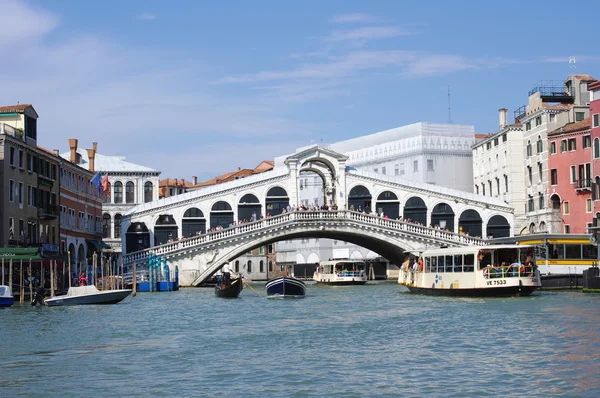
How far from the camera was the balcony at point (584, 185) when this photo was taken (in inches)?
1823

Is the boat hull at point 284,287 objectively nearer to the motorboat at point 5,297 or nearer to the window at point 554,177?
the motorboat at point 5,297

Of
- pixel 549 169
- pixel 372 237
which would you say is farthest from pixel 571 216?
pixel 372 237

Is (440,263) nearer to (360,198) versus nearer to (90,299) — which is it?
(90,299)

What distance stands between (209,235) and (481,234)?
Result: 14698mm

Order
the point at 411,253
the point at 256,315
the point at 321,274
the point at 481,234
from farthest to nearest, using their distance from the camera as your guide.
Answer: the point at 321,274
the point at 481,234
the point at 411,253
the point at 256,315

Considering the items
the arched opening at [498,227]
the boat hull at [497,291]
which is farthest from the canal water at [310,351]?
the arched opening at [498,227]

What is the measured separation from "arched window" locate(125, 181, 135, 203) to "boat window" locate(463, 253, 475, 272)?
1340 inches

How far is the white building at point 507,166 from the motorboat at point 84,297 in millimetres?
26242

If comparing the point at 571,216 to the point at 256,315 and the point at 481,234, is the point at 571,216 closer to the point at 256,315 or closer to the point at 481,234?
the point at 481,234

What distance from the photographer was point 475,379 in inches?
613

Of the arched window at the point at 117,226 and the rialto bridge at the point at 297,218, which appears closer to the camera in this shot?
the rialto bridge at the point at 297,218

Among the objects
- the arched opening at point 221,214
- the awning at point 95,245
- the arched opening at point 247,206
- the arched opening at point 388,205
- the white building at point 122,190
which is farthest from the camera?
the white building at point 122,190

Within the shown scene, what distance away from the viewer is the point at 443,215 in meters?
52.5

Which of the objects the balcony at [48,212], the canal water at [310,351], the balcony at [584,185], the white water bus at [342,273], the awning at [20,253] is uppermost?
the balcony at [584,185]
